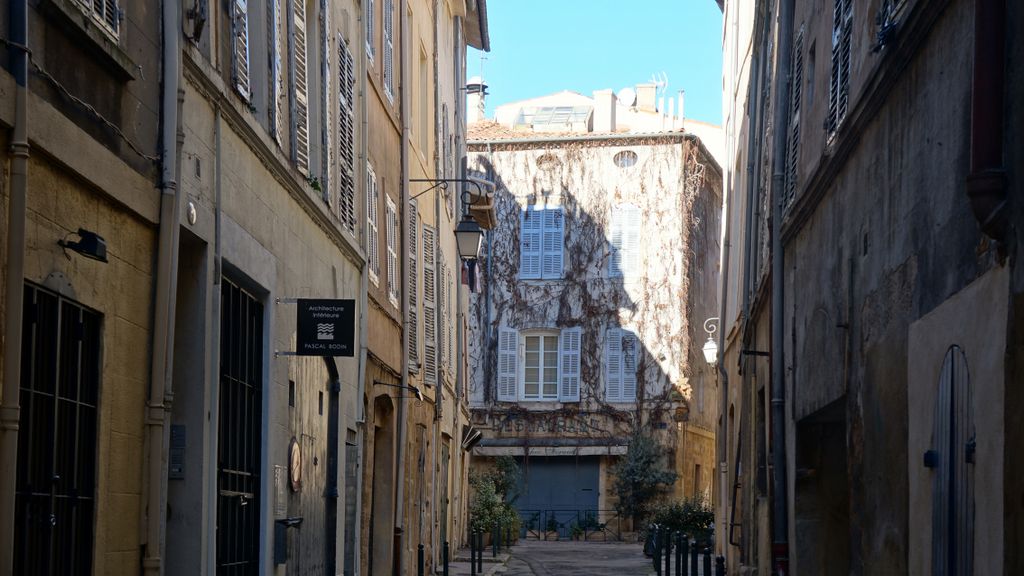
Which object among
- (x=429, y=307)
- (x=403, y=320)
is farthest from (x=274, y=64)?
(x=429, y=307)

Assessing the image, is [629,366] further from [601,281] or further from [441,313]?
[441,313]

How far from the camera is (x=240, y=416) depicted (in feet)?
33.6

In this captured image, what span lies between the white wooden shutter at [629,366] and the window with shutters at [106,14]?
98.0ft

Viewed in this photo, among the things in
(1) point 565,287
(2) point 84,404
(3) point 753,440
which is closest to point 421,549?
(3) point 753,440

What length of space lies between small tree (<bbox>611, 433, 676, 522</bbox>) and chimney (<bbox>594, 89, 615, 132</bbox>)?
10.0m

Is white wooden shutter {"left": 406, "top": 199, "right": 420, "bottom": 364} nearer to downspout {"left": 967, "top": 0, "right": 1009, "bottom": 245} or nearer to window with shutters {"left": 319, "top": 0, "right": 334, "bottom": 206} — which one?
window with shutters {"left": 319, "top": 0, "right": 334, "bottom": 206}

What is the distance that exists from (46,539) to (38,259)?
125 cm

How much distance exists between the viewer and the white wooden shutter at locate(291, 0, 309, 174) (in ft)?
38.5

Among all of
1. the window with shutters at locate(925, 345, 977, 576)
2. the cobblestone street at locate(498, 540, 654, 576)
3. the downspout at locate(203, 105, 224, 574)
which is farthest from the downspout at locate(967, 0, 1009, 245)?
the cobblestone street at locate(498, 540, 654, 576)

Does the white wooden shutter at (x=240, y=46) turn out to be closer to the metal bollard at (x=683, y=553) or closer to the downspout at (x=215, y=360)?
the downspout at (x=215, y=360)

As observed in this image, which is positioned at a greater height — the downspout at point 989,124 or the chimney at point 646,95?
the chimney at point 646,95

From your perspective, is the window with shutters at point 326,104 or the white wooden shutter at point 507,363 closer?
the window with shutters at point 326,104

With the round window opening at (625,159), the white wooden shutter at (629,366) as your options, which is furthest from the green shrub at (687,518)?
the round window opening at (625,159)

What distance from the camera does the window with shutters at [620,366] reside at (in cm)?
3656
